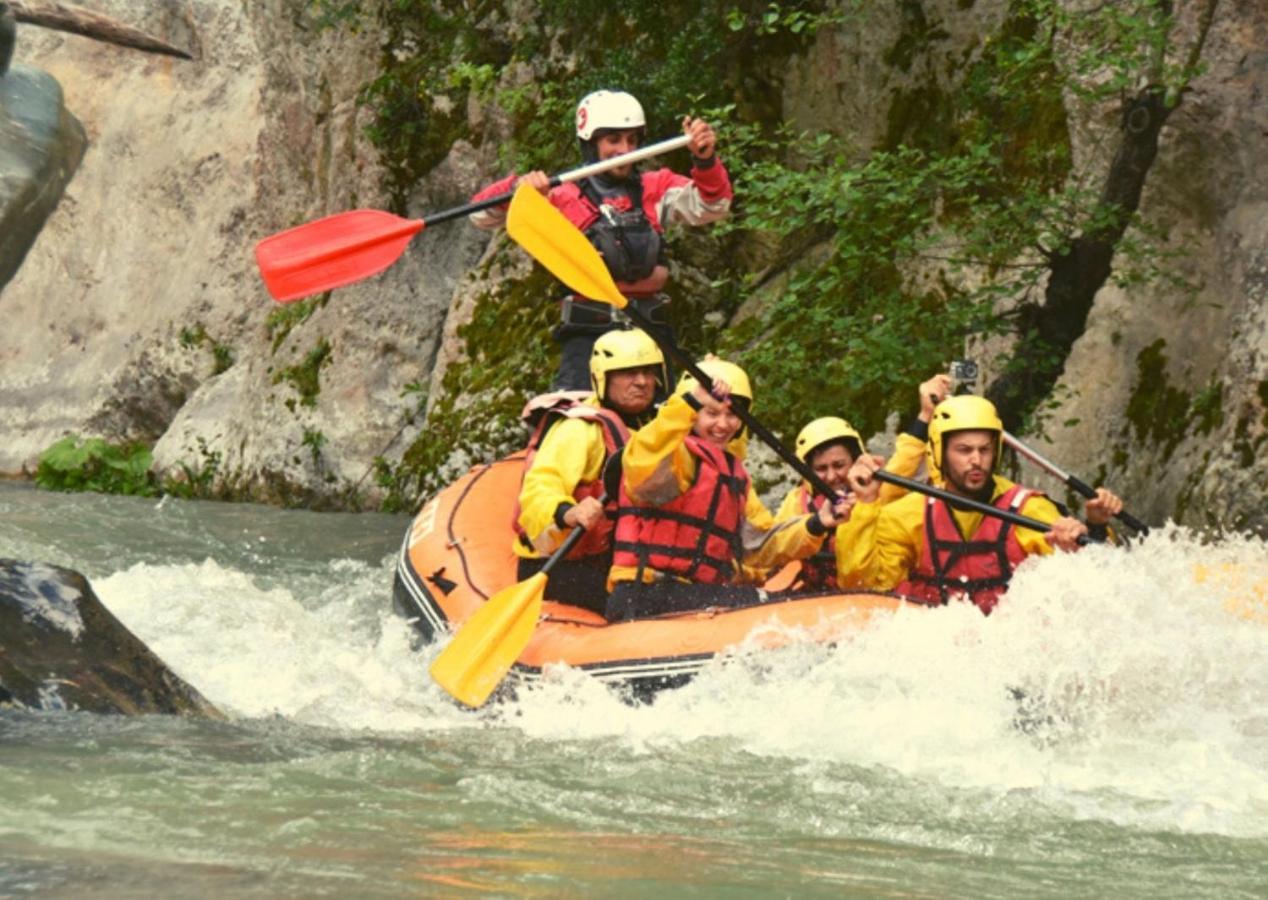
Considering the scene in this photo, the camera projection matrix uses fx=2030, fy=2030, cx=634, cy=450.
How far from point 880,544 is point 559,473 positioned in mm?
1078

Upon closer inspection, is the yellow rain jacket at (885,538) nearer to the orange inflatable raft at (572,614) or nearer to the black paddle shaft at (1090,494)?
the black paddle shaft at (1090,494)

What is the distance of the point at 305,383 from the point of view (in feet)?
45.9

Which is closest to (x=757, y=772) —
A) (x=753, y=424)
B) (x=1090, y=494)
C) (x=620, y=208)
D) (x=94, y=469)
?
(x=753, y=424)

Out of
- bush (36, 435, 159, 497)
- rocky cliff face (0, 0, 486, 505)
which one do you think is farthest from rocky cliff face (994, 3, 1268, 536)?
bush (36, 435, 159, 497)

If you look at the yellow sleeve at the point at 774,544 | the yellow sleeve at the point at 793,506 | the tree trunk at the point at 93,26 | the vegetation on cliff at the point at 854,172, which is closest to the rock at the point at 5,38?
the yellow sleeve at the point at 774,544

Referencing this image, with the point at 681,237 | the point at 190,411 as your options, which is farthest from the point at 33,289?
the point at 681,237

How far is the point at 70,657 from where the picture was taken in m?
5.45

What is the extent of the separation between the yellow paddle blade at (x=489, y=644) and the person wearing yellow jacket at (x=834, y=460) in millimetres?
1029

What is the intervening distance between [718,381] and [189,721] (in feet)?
6.38

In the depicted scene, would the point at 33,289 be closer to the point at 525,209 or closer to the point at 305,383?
the point at 305,383

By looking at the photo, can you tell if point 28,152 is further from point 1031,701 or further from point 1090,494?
point 1090,494

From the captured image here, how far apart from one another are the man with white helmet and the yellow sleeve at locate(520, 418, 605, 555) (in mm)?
1078

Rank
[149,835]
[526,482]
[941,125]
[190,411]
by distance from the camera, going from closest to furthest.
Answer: [149,835]
[526,482]
[941,125]
[190,411]

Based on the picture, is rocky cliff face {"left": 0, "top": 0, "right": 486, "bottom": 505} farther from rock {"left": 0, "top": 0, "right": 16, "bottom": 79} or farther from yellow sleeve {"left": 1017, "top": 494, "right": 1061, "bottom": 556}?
yellow sleeve {"left": 1017, "top": 494, "right": 1061, "bottom": 556}
